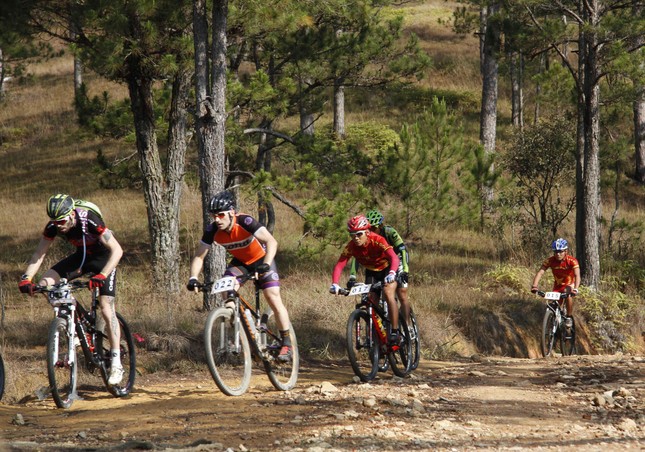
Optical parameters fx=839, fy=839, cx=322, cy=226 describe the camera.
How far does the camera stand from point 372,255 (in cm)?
1039

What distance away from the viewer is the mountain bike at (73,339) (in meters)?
8.06

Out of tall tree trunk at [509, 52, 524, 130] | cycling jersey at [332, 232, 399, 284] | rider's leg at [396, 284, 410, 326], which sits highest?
tall tree trunk at [509, 52, 524, 130]

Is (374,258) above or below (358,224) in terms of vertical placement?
below

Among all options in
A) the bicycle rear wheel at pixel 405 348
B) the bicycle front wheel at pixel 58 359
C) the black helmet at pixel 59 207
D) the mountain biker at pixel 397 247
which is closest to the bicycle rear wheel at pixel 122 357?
the bicycle front wheel at pixel 58 359

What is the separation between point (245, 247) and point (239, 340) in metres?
1.02

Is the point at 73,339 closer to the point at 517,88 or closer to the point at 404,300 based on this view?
the point at 404,300

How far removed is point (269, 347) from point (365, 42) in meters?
10.3

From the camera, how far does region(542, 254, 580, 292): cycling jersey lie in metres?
14.9

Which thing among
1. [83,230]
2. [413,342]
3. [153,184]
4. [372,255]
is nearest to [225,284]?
[83,230]

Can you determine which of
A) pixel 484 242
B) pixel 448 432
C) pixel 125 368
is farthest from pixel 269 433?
pixel 484 242

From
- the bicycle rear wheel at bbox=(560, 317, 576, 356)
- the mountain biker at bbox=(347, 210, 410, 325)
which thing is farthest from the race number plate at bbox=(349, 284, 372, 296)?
the bicycle rear wheel at bbox=(560, 317, 576, 356)

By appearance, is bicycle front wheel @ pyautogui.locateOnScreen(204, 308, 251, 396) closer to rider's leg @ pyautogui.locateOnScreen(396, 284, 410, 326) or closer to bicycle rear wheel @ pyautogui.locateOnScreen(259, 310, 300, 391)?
bicycle rear wheel @ pyautogui.locateOnScreen(259, 310, 300, 391)

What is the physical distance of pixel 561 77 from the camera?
22297 mm

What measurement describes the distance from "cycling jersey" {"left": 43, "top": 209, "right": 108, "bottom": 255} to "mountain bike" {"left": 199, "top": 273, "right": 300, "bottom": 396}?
1204 mm
